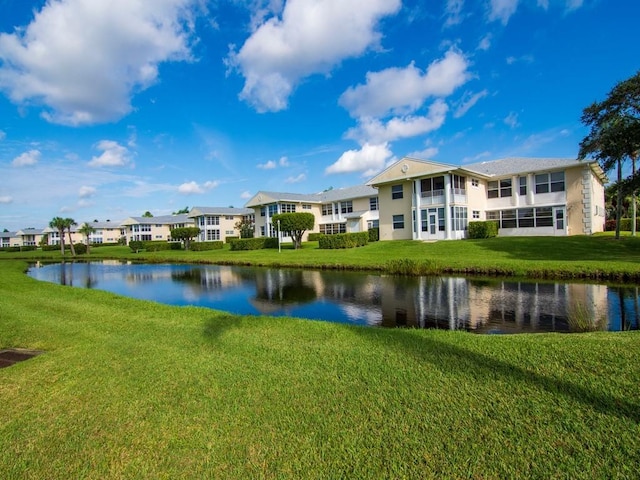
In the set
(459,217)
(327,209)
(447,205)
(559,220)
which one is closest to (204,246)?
(327,209)

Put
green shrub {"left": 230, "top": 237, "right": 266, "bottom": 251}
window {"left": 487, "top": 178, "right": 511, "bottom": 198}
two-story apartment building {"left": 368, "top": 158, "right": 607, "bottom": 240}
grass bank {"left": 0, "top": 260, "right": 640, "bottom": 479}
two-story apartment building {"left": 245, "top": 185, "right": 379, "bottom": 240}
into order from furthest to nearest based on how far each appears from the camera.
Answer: two-story apartment building {"left": 245, "top": 185, "right": 379, "bottom": 240} → green shrub {"left": 230, "top": 237, "right": 266, "bottom": 251} → window {"left": 487, "top": 178, "right": 511, "bottom": 198} → two-story apartment building {"left": 368, "top": 158, "right": 607, "bottom": 240} → grass bank {"left": 0, "top": 260, "right": 640, "bottom": 479}

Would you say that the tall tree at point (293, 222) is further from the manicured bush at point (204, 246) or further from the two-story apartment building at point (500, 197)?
the manicured bush at point (204, 246)

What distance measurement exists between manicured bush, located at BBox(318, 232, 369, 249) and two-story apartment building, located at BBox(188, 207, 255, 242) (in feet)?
103

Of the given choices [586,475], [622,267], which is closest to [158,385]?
[586,475]

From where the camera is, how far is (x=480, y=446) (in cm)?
288

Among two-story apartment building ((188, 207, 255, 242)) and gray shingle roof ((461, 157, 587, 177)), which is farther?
two-story apartment building ((188, 207, 255, 242))

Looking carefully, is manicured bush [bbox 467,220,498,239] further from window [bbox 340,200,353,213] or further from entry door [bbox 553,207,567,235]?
window [bbox 340,200,353,213]

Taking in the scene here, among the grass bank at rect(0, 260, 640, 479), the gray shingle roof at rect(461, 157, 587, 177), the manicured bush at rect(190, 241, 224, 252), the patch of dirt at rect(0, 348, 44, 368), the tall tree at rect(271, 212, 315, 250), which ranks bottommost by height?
the grass bank at rect(0, 260, 640, 479)

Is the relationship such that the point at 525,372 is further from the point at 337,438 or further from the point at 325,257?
the point at 325,257

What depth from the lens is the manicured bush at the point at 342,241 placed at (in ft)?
102

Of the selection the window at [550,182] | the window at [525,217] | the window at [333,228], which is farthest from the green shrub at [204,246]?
the window at [550,182]

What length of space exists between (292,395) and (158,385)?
5.33 feet

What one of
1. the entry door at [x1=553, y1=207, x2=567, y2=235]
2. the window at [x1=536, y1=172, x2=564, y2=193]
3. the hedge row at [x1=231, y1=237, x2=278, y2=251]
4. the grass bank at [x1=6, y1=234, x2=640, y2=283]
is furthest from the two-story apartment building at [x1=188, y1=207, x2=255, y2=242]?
the entry door at [x1=553, y1=207, x2=567, y2=235]

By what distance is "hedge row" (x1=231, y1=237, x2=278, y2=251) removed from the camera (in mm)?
39844
